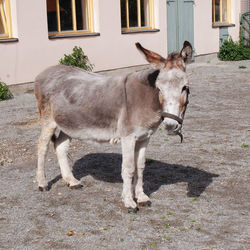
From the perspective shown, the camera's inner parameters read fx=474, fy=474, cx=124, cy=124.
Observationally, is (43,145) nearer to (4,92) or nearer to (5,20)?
(4,92)

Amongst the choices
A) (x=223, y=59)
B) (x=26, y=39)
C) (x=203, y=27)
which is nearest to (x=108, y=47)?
(x=26, y=39)

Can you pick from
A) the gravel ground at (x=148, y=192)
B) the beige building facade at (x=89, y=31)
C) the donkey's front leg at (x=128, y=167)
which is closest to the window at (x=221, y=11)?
the beige building facade at (x=89, y=31)

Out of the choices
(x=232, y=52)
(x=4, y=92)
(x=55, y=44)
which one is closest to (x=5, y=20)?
(x=55, y=44)

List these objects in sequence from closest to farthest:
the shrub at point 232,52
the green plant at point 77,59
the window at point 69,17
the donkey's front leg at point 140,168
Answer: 1. the donkey's front leg at point 140,168
2. the green plant at point 77,59
3. the window at point 69,17
4. the shrub at point 232,52

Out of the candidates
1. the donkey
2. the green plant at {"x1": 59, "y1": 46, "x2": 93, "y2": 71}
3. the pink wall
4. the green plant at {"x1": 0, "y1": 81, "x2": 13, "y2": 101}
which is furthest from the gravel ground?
the green plant at {"x1": 59, "y1": 46, "x2": 93, "y2": 71}

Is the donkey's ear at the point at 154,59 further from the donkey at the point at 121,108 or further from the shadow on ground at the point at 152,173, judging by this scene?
the shadow on ground at the point at 152,173

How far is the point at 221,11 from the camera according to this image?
64.6 ft

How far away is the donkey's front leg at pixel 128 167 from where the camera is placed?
4.82 m

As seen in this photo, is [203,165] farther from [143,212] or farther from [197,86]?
[197,86]

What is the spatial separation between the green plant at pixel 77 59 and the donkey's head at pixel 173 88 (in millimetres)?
8537

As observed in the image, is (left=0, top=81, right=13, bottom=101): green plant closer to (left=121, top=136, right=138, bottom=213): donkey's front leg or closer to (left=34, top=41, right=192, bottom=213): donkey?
(left=34, top=41, right=192, bottom=213): donkey

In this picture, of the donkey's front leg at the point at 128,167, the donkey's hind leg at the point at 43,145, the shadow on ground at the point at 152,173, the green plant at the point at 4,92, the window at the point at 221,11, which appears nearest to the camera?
the donkey's front leg at the point at 128,167

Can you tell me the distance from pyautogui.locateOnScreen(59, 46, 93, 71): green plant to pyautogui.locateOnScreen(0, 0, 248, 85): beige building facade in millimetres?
160

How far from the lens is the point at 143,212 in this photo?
4930 mm
